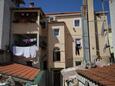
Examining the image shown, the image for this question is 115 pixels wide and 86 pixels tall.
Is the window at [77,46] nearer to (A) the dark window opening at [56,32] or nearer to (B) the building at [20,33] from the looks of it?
(A) the dark window opening at [56,32]

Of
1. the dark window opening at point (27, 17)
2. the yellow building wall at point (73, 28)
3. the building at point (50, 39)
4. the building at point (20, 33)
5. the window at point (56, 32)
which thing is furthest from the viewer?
the yellow building wall at point (73, 28)

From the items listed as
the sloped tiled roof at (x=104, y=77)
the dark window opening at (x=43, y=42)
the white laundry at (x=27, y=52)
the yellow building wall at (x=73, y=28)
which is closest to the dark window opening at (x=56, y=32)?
the dark window opening at (x=43, y=42)

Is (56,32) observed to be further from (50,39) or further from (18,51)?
(18,51)

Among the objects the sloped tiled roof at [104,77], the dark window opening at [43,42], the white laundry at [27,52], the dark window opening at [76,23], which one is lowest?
the sloped tiled roof at [104,77]

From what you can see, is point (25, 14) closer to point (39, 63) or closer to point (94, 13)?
point (39, 63)

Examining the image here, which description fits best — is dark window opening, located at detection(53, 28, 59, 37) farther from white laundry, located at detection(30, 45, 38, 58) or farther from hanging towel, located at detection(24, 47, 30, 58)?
hanging towel, located at detection(24, 47, 30, 58)

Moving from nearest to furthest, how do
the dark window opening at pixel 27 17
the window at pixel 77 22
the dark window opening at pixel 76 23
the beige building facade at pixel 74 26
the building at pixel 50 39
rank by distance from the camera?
1. the building at pixel 50 39
2. the dark window opening at pixel 27 17
3. the beige building facade at pixel 74 26
4. the window at pixel 77 22
5. the dark window opening at pixel 76 23

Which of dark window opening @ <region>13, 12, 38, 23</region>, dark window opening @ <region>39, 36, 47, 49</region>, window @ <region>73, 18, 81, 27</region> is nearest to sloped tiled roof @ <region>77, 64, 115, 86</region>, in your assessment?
dark window opening @ <region>13, 12, 38, 23</region>

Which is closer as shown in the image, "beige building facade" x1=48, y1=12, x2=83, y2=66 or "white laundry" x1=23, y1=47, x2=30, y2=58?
"white laundry" x1=23, y1=47, x2=30, y2=58

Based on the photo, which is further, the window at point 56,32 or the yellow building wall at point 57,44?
the window at point 56,32

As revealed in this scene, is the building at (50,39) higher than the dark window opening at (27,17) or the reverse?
the reverse

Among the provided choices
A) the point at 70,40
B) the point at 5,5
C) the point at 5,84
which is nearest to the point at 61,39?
the point at 70,40

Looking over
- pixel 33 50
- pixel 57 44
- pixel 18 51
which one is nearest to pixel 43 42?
pixel 57 44

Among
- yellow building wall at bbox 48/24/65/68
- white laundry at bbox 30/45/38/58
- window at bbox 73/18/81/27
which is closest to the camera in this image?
white laundry at bbox 30/45/38/58
